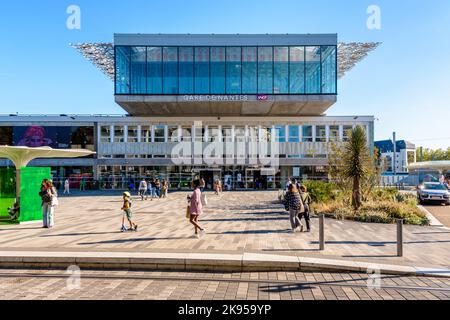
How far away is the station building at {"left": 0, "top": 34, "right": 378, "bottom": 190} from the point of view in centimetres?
3359

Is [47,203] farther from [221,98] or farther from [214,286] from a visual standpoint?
[221,98]

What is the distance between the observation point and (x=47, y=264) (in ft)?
23.3

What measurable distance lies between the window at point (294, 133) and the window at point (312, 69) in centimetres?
544

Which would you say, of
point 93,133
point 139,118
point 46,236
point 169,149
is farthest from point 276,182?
point 46,236

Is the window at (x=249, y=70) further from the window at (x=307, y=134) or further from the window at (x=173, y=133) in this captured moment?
the window at (x=173, y=133)

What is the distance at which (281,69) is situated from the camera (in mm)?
33969

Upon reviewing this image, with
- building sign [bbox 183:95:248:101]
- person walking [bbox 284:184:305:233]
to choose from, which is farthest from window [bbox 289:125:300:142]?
person walking [bbox 284:184:305:233]

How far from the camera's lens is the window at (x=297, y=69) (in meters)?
33.7

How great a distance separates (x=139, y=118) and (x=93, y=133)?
6.04 metres

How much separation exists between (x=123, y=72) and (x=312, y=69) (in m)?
21.0

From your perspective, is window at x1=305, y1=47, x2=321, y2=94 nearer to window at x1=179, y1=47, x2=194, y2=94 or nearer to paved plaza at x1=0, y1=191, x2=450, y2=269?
window at x1=179, y1=47, x2=194, y2=94

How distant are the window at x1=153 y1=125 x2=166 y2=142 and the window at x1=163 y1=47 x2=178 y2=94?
571 centimetres

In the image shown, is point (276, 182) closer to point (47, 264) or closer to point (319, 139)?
point (319, 139)

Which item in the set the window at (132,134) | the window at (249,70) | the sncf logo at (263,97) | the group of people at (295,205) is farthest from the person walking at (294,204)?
the window at (132,134)
